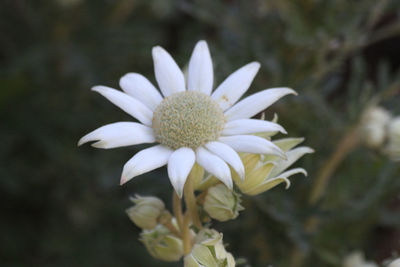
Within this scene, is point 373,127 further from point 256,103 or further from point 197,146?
point 197,146

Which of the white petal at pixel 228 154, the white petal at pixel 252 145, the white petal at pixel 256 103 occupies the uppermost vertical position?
the white petal at pixel 256 103

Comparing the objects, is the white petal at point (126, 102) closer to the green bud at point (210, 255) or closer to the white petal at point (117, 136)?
the white petal at point (117, 136)

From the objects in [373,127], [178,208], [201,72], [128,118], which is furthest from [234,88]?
[128,118]

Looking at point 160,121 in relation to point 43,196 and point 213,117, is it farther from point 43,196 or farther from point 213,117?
point 43,196

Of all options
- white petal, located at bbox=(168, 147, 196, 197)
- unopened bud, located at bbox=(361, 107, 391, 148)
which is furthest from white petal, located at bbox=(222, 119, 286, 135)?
unopened bud, located at bbox=(361, 107, 391, 148)

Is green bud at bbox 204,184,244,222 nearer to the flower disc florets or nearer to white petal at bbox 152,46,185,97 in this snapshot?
the flower disc florets

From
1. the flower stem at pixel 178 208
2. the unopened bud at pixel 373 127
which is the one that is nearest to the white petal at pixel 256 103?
the flower stem at pixel 178 208

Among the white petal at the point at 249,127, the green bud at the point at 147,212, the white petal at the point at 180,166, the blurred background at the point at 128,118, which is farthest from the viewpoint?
the blurred background at the point at 128,118

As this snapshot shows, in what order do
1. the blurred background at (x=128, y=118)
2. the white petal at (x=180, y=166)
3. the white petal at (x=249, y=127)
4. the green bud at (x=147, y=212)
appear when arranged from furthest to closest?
the blurred background at (x=128, y=118), the green bud at (x=147, y=212), the white petal at (x=249, y=127), the white petal at (x=180, y=166)
